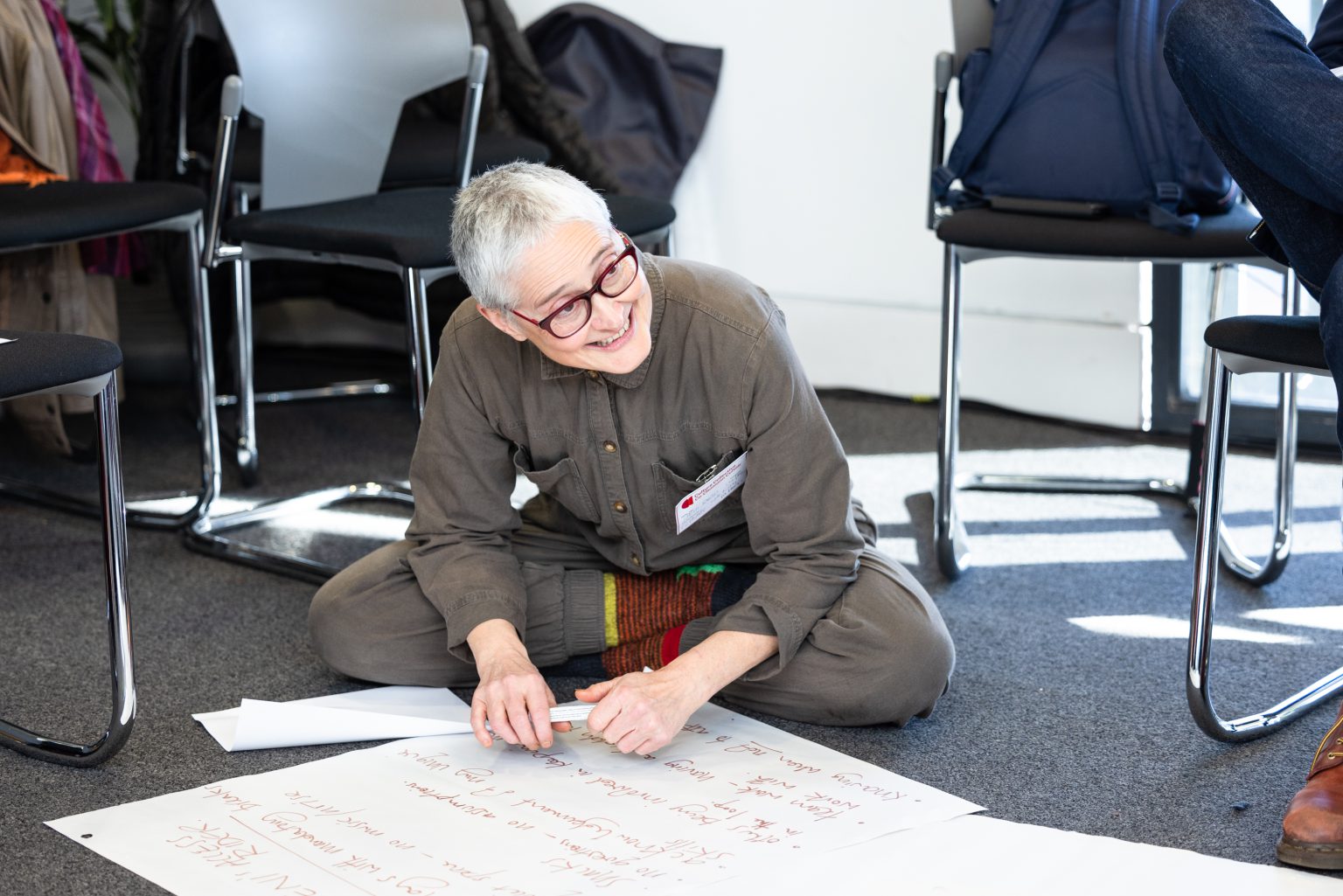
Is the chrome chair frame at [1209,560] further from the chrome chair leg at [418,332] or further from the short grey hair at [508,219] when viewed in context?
the chrome chair leg at [418,332]

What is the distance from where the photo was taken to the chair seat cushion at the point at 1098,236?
180cm

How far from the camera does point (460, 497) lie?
155cm

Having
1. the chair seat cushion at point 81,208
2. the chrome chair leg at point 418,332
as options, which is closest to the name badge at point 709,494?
the chrome chair leg at point 418,332

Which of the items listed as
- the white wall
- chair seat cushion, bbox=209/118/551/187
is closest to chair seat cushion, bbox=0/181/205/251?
chair seat cushion, bbox=209/118/551/187

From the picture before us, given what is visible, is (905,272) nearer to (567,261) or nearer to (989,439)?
(989,439)

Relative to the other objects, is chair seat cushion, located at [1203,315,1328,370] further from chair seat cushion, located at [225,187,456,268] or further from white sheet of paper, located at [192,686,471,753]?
chair seat cushion, located at [225,187,456,268]

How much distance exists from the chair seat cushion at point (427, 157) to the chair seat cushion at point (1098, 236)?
78 cm

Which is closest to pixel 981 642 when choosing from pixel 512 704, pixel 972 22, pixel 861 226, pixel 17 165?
pixel 512 704

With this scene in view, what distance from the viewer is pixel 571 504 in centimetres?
160

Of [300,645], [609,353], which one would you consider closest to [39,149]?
[300,645]

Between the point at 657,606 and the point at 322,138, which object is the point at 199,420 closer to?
the point at 322,138

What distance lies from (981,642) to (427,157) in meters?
1.24

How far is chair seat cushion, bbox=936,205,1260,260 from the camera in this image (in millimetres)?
1799

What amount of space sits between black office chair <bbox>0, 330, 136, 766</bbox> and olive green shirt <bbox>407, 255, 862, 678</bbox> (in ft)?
1.00
